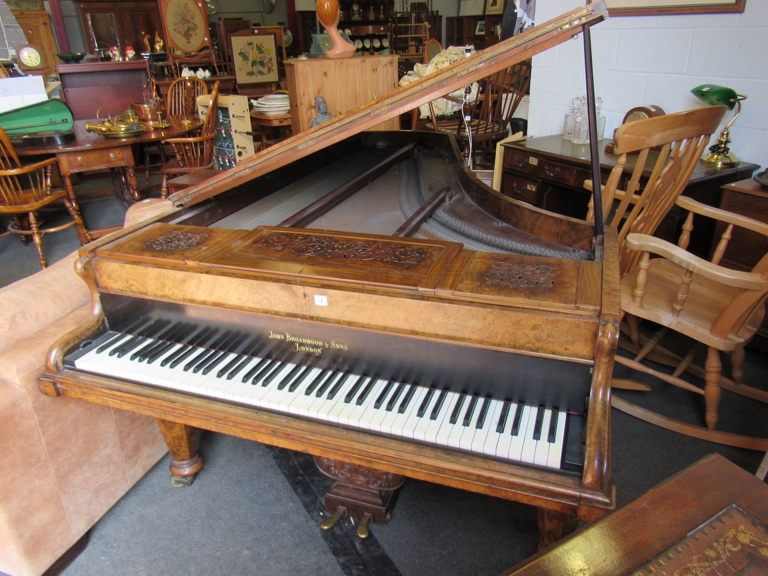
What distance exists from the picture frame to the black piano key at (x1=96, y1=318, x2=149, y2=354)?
2976 mm

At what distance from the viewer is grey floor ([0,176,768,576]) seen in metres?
1.71

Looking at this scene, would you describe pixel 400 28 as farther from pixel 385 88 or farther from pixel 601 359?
pixel 601 359

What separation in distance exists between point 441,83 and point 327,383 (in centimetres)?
83

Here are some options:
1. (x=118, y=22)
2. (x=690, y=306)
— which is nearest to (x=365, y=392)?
(x=690, y=306)

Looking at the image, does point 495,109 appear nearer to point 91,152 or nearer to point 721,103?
point 721,103

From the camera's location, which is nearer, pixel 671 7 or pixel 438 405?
pixel 438 405

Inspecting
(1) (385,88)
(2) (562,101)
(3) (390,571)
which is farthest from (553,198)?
(3) (390,571)

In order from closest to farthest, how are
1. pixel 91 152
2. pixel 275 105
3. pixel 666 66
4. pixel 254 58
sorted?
pixel 666 66, pixel 91 152, pixel 275 105, pixel 254 58

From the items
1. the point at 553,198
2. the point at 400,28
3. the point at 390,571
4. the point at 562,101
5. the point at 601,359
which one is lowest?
the point at 390,571

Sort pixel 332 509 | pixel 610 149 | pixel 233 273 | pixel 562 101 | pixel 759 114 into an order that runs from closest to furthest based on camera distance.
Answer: pixel 233 273 → pixel 332 509 → pixel 759 114 → pixel 610 149 → pixel 562 101

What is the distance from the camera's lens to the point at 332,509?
71.7 inches

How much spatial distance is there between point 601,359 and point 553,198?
2.36 m

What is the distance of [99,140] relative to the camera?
158 inches

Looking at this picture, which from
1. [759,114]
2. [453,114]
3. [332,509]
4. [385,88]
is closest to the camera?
[332,509]
